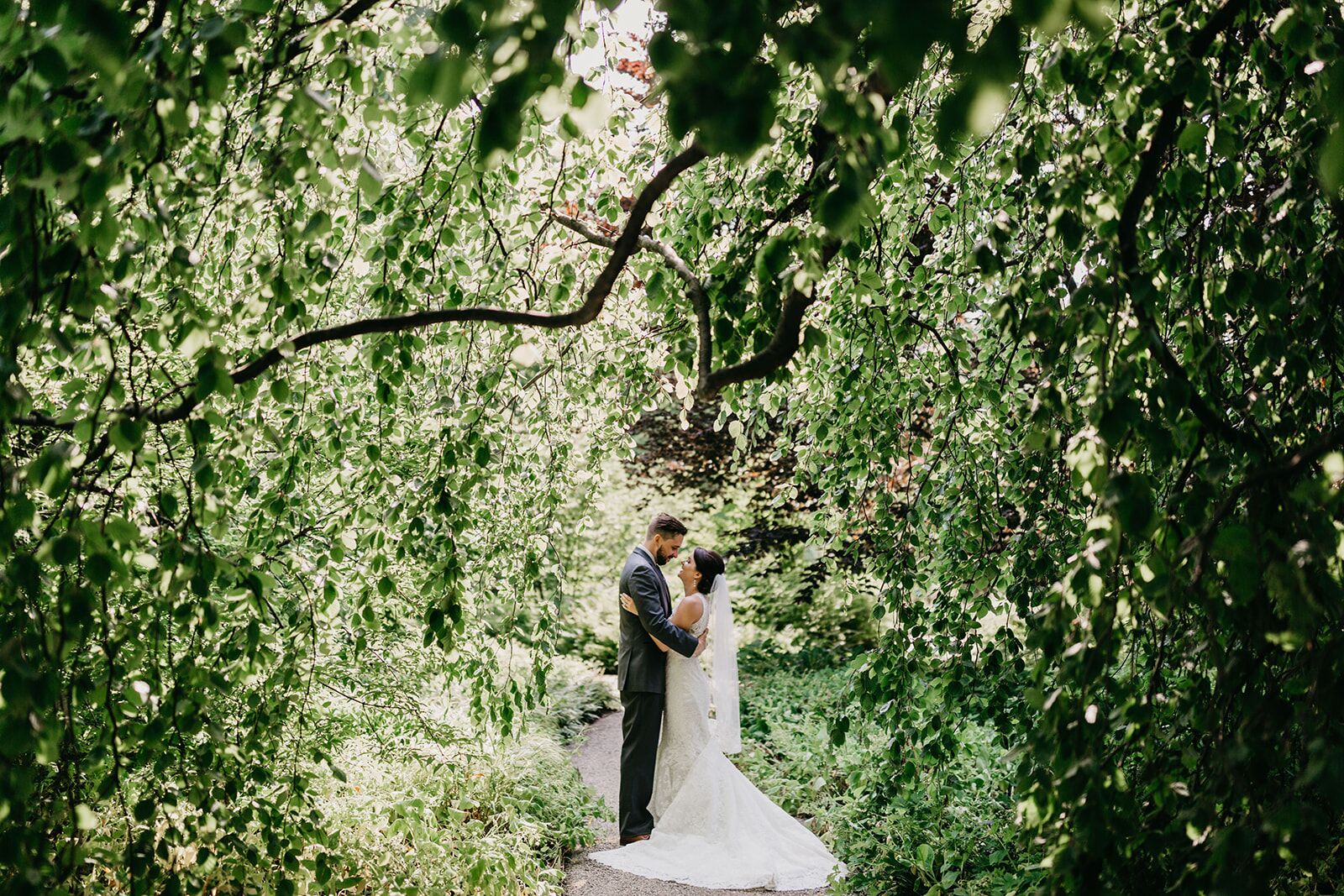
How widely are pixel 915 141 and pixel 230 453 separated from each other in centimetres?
220

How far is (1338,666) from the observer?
135 centimetres

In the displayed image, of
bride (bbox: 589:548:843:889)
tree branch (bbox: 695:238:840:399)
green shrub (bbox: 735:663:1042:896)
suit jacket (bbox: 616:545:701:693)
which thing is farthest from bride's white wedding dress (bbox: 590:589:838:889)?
tree branch (bbox: 695:238:840:399)

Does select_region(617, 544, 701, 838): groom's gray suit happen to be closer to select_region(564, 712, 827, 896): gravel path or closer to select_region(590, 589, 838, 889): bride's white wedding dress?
select_region(590, 589, 838, 889): bride's white wedding dress

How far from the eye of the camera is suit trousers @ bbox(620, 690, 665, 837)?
5145 mm

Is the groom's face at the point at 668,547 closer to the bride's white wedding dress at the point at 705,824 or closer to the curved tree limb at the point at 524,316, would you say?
the bride's white wedding dress at the point at 705,824

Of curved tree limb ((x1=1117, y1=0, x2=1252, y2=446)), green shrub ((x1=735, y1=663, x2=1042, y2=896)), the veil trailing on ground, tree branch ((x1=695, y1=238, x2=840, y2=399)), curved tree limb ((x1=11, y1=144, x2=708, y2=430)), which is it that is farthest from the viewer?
the veil trailing on ground

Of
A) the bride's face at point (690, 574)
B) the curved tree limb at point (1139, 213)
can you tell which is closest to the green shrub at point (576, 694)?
the bride's face at point (690, 574)

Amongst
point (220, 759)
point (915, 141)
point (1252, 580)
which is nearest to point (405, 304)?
point (220, 759)

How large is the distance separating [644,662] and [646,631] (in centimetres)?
18

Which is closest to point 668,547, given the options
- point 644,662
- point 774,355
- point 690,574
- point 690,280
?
point 690,574

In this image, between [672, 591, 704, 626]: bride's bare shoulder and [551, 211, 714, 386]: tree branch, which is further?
[672, 591, 704, 626]: bride's bare shoulder

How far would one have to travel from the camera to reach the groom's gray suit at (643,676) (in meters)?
5.06

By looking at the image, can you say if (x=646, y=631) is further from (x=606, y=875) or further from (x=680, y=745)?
(x=606, y=875)

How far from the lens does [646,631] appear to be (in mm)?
5195
